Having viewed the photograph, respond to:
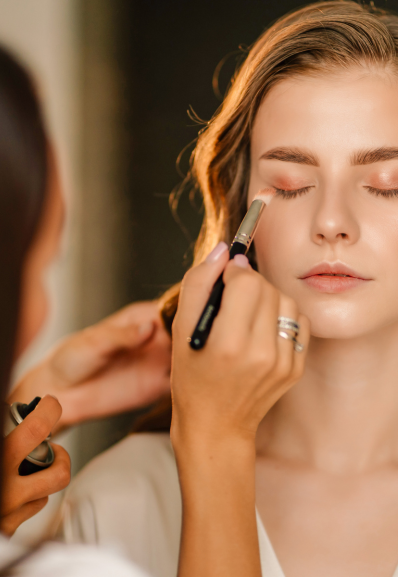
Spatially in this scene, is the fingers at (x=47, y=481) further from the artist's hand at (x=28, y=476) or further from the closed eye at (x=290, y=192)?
the closed eye at (x=290, y=192)

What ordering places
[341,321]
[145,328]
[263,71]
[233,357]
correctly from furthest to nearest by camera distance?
[145,328]
[263,71]
[341,321]
[233,357]

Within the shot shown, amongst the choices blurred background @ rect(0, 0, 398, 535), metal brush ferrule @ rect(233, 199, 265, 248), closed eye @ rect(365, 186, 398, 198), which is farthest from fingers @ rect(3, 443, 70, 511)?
blurred background @ rect(0, 0, 398, 535)

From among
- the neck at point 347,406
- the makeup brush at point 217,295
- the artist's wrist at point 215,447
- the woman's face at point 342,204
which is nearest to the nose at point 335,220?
the woman's face at point 342,204

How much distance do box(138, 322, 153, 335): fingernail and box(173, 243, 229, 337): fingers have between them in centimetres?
50

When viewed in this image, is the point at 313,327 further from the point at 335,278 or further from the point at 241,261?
the point at 241,261

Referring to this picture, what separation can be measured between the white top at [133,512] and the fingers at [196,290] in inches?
16.3

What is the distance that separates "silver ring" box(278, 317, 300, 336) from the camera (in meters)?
0.59

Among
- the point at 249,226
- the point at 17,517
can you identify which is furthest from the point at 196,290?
the point at 17,517

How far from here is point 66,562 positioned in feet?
1.40

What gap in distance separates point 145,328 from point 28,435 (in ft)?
1.58

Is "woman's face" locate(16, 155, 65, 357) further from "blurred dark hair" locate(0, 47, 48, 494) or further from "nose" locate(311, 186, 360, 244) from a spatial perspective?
"nose" locate(311, 186, 360, 244)

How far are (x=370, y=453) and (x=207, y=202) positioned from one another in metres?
0.58

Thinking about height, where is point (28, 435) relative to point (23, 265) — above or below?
below

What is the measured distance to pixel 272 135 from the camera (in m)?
0.85
